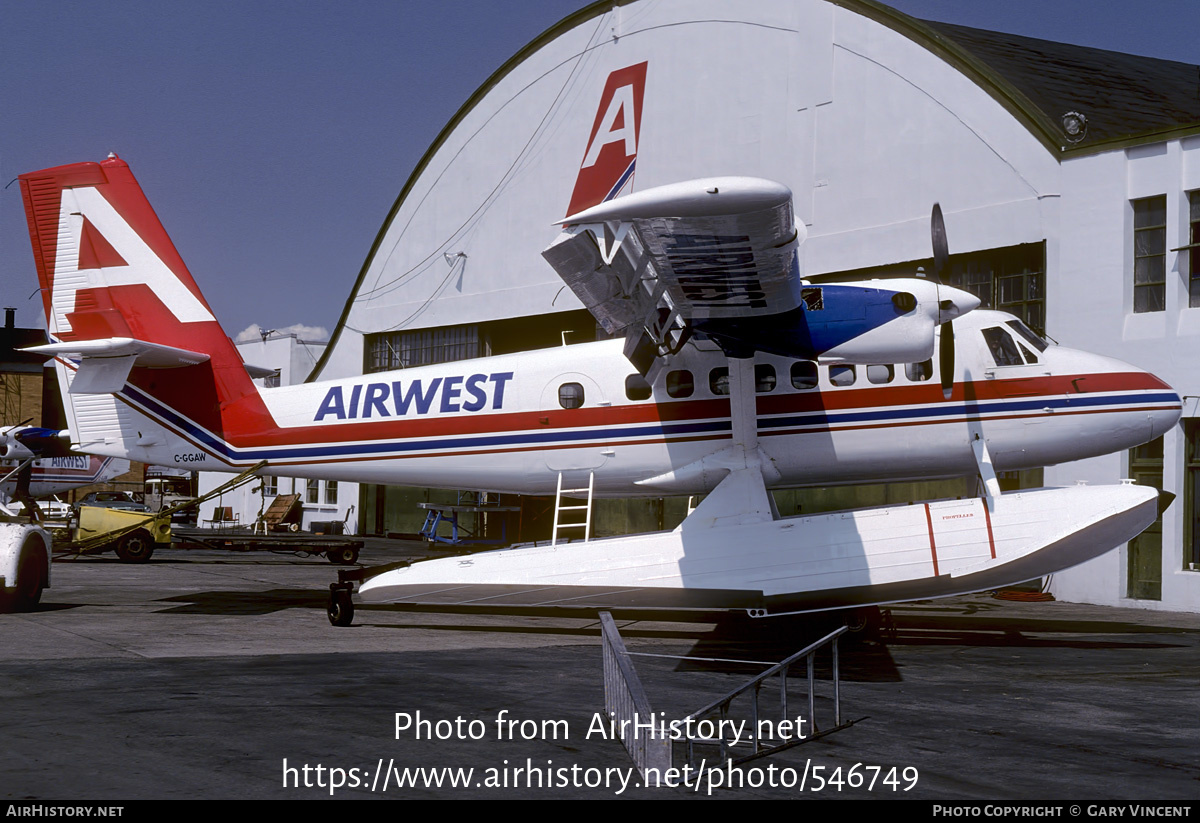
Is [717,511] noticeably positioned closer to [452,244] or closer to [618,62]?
[618,62]

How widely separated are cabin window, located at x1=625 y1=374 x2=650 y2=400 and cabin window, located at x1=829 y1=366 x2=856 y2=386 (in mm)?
2642

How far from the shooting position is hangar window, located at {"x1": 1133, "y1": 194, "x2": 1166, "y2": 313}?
1927 centimetres

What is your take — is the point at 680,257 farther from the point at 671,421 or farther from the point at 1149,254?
the point at 1149,254

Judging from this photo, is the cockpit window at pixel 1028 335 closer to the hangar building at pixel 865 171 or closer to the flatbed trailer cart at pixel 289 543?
the hangar building at pixel 865 171

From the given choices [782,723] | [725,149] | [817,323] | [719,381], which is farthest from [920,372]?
[725,149]

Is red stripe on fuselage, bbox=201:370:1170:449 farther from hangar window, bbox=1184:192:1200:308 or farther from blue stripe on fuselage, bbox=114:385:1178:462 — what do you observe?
hangar window, bbox=1184:192:1200:308

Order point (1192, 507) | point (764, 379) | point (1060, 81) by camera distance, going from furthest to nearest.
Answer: point (1060, 81) < point (1192, 507) < point (764, 379)

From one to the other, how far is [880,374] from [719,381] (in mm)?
2254

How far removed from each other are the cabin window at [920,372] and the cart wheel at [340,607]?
871 centimetres

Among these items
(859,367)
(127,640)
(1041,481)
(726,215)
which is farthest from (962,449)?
(127,640)

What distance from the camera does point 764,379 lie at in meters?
14.3

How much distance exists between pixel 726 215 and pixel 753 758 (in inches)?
190

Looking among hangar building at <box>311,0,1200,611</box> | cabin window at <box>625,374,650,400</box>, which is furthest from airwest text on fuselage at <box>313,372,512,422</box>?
hangar building at <box>311,0,1200,611</box>

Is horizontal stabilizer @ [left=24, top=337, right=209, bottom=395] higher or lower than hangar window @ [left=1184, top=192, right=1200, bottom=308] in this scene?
lower
